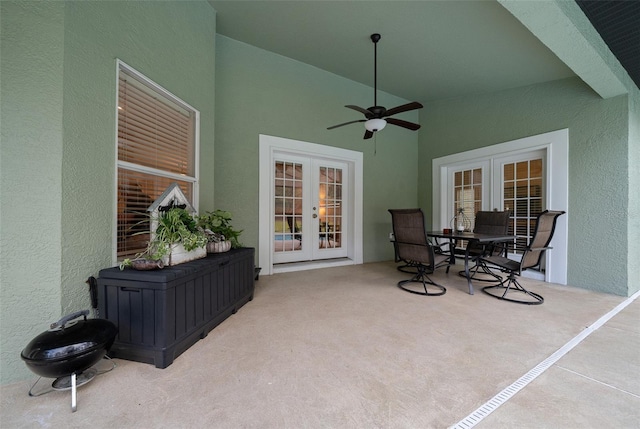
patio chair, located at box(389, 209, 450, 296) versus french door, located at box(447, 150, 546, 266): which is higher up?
french door, located at box(447, 150, 546, 266)

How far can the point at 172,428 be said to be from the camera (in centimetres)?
111

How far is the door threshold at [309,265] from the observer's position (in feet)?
13.4

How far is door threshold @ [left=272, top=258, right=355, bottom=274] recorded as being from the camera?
4082 millimetres

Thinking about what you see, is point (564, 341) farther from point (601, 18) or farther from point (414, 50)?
point (414, 50)

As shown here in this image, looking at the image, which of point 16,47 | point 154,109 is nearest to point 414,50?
point 154,109

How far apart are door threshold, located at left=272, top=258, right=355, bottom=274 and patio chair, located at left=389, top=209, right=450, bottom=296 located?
4.54ft

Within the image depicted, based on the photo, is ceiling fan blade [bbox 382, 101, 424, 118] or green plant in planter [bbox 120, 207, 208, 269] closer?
green plant in planter [bbox 120, 207, 208, 269]

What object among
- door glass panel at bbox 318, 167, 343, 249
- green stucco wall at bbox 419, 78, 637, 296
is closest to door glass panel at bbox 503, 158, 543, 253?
green stucco wall at bbox 419, 78, 637, 296

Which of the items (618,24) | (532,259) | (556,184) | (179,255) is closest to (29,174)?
(179,255)

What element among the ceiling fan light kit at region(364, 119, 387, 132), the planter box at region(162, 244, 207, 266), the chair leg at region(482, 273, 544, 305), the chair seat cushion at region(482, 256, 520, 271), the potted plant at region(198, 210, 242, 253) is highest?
the ceiling fan light kit at region(364, 119, 387, 132)

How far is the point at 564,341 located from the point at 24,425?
3229 mm

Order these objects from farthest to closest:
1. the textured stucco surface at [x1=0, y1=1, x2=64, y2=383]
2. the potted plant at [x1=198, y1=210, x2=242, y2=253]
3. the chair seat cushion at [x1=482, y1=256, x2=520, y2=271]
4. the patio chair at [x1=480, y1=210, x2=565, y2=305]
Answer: the chair seat cushion at [x1=482, y1=256, x2=520, y2=271] < the patio chair at [x1=480, y1=210, x2=565, y2=305] < the potted plant at [x1=198, y1=210, x2=242, y2=253] < the textured stucco surface at [x1=0, y1=1, x2=64, y2=383]

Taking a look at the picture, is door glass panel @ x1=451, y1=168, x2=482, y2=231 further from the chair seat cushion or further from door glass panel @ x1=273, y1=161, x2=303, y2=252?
door glass panel @ x1=273, y1=161, x2=303, y2=252

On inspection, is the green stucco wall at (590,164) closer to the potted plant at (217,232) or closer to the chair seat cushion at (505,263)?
the chair seat cushion at (505,263)
